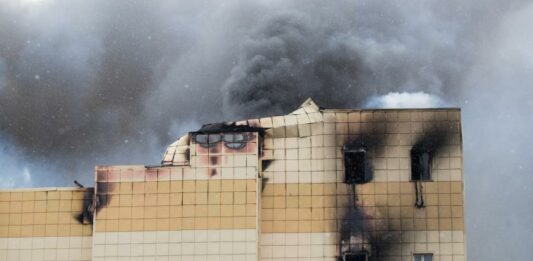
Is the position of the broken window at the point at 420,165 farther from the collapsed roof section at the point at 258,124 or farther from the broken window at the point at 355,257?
the collapsed roof section at the point at 258,124

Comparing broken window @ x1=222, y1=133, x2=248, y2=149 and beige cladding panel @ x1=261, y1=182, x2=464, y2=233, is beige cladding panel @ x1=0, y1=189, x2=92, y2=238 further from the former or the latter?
beige cladding panel @ x1=261, y1=182, x2=464, y2=233

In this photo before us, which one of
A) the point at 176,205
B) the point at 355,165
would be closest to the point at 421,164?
the point at 355,165

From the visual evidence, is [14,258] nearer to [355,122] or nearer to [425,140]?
[355,122]

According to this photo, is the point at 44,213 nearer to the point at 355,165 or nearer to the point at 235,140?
the point at 235,140

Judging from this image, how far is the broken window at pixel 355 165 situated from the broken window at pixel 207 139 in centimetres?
448

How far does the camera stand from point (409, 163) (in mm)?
25125

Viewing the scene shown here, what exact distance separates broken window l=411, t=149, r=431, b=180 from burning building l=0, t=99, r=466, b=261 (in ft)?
0.11

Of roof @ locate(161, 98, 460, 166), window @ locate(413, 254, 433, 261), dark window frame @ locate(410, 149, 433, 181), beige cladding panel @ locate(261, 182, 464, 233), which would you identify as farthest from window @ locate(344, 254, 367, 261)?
roof @ locate(161, 98, 460, 166)

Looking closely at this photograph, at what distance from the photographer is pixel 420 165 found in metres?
25.3

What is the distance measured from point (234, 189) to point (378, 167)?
505 cm

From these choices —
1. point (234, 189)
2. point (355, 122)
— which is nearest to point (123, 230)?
point (234, 189)

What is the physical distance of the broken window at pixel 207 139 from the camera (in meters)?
25.0

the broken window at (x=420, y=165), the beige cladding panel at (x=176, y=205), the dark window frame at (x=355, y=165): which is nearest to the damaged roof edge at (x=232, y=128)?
the beige cladding panel at (x=176, y=205)

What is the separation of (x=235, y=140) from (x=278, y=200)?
8.52 feet
